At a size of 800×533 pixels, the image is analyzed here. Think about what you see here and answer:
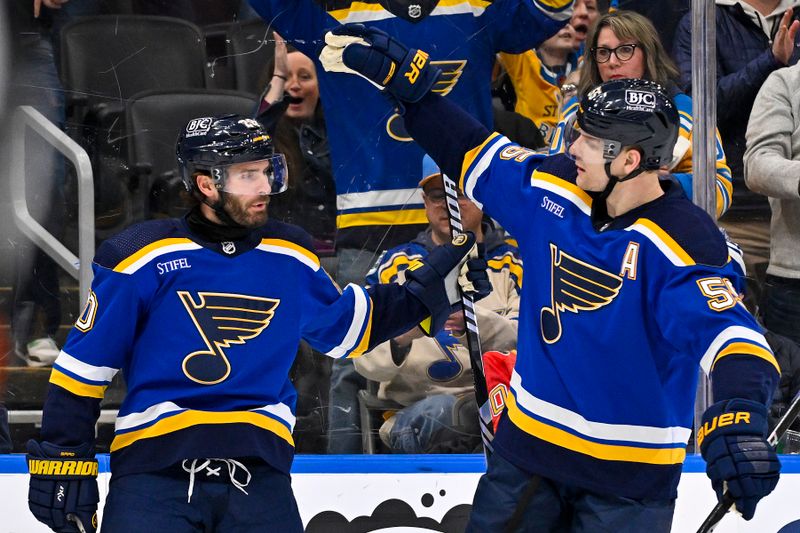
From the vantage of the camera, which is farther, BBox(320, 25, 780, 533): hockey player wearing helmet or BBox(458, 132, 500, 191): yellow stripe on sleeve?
BBox(458, 132, 500, 191): yellow stripe on sleeve

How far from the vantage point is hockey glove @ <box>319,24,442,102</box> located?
282 centimetres

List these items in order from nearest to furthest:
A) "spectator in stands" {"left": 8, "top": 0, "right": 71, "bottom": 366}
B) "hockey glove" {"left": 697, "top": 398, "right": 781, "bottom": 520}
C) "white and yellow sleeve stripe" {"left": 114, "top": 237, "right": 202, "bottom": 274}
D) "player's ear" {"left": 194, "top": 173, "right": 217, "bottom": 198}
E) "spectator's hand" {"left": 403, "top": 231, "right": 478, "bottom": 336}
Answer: "hockey glove" {"left": 697, "top": 398, "right": 781, "bottom": 520}
"white and yellow sleeve stripe" {"left": 114, "top": 237, "right": 202, "bottom": 274}
"player's ear" {"left": 194, "top": 173, "right": 217, "bottom": 198}
"spectator's hand" {"left": 403, "top": 231, "right": 478, "bottom": 336}
"spectator in stands" {"left": 8, "top": 0, "right": 71, "bottom": 366}

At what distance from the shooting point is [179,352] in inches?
103

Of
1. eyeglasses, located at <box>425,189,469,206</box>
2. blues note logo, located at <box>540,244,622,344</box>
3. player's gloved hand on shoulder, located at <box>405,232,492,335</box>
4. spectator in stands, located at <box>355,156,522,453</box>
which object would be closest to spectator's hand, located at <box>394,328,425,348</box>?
spectator in stands, located at <box>355,156,522,453</box>

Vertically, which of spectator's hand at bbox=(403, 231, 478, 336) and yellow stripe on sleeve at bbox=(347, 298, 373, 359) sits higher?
spectator's hand at bbox=(403, 231, 478, 336)

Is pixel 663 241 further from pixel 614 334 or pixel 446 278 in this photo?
pixel 446 278

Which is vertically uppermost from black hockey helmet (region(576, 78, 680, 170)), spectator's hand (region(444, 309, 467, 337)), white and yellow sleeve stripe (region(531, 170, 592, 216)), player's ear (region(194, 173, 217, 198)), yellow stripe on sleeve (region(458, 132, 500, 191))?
black hockey helmet (region(576, 78, 680, 170))

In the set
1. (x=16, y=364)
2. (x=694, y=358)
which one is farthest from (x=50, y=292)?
(x=694, y=358)

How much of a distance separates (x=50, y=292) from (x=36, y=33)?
73 centimetres

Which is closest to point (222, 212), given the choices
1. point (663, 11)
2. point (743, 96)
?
point (663, 11)

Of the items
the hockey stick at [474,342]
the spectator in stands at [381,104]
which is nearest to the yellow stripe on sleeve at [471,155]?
the hockey stick at [474,342]

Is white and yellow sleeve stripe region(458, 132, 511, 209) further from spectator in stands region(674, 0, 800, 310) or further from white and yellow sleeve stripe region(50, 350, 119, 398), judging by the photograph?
spectator in stands region(674, 0, 800, 310)

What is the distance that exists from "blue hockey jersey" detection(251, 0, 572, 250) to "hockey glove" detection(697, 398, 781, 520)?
1.51m

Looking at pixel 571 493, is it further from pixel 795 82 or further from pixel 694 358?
pixel 795 82
